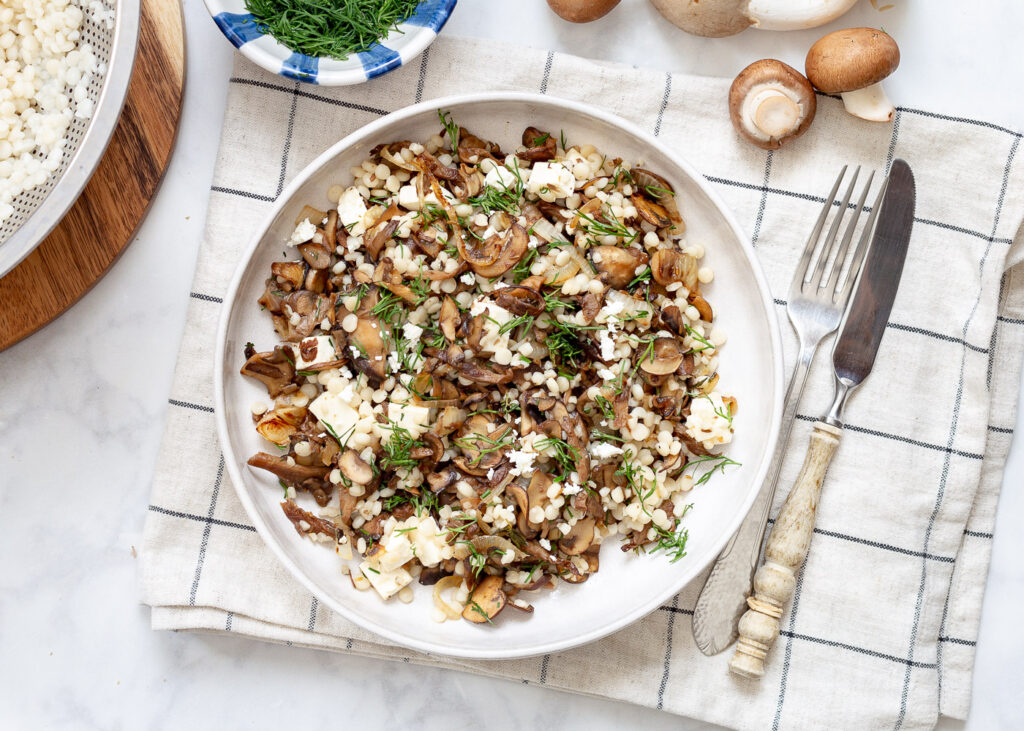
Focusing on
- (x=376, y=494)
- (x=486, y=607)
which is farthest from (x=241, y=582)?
(x=486, y=607)

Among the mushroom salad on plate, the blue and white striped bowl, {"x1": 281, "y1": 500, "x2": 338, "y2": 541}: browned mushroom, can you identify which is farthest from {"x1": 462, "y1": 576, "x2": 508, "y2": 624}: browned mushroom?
the blue and white striped bowl

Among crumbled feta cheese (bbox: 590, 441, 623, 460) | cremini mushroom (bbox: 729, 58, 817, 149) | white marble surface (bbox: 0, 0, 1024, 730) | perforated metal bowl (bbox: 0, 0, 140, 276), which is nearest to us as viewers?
perforated metal bowl (bbox: 0, 0, 140, 276)

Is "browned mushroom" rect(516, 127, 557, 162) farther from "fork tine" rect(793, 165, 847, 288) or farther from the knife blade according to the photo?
the knife blade

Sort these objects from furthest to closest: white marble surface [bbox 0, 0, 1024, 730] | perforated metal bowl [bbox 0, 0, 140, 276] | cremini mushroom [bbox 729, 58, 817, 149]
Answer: white marble surface [bbox 0, 0, 1024, 730] < cremini mushroom [bbox 729, 58, 817, 149] < perforated metal bowl [bbox 0, 0, 140, 276]

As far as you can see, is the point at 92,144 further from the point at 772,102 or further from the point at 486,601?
the point at 772,102

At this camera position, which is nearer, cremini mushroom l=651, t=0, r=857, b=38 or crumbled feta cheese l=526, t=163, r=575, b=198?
crumbled feta cheese l=526, t=163, r=575, b=198

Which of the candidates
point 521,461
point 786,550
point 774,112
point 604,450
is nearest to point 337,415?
point 521,461

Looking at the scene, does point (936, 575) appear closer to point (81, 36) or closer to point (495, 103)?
point (495, 103)

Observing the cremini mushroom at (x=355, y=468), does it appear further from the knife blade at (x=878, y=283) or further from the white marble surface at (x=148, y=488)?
the knife blade at (x=878, y=283)
